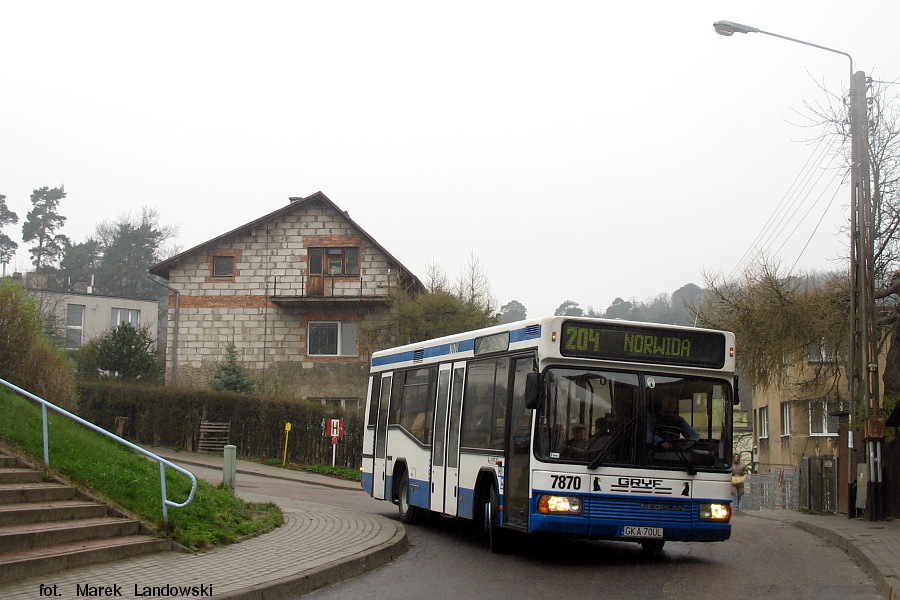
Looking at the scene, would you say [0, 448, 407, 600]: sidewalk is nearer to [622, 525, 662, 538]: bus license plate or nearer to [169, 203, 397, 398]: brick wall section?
[622, 525, 662, 538]: bus license plate

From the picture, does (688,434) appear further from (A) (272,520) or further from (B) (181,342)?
(B) (181,342)

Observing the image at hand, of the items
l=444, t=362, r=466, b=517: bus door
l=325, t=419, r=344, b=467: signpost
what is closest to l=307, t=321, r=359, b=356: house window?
l=325, t=419, r=344, b=467: signpost

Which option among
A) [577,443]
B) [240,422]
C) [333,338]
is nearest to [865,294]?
[577,443]

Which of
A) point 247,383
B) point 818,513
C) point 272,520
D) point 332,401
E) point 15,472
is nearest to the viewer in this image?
point 15,472

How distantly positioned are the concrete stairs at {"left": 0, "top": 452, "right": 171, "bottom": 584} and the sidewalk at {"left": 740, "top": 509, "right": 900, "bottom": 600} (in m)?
7.34

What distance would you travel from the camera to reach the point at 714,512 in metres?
11.3

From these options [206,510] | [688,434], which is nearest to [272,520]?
[206,510]

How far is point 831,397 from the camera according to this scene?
28594 mm

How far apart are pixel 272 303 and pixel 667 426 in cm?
3254

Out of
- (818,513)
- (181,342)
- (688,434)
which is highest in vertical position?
(181,342)

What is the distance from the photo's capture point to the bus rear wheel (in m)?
15.7

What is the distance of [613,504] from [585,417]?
0.99 metres

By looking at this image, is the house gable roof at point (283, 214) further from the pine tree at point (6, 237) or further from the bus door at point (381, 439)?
the pine tree at point (6, 237)

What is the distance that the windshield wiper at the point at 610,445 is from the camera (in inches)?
427
